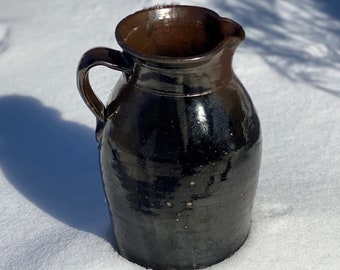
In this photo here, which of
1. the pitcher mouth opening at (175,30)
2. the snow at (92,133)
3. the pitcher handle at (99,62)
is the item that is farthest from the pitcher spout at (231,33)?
the snow at (92,133)

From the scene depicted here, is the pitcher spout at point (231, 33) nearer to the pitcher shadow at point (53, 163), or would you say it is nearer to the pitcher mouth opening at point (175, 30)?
the pitcher mouth opening at point (175, 30)

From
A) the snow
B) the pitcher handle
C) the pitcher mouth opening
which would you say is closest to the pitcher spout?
the pitcher mouth opening

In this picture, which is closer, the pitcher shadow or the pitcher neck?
the pitcher neck

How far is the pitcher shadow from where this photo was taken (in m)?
2.12

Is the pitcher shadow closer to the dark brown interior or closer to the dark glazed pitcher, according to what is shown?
the dark glazed pitcher

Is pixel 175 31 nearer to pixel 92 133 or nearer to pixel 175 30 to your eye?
pixel 175 30

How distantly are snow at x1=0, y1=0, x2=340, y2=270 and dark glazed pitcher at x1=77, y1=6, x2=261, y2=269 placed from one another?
0.62ft

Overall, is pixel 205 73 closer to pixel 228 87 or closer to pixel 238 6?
pixel 228 87

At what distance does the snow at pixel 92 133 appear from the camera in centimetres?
195

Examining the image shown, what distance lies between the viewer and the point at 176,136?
1.56 meters

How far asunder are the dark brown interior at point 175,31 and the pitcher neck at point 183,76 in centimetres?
14

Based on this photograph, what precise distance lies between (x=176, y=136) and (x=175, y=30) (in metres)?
0.33

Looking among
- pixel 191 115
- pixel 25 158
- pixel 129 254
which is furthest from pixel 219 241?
pixel 25 158

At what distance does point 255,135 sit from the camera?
5.51 ft
